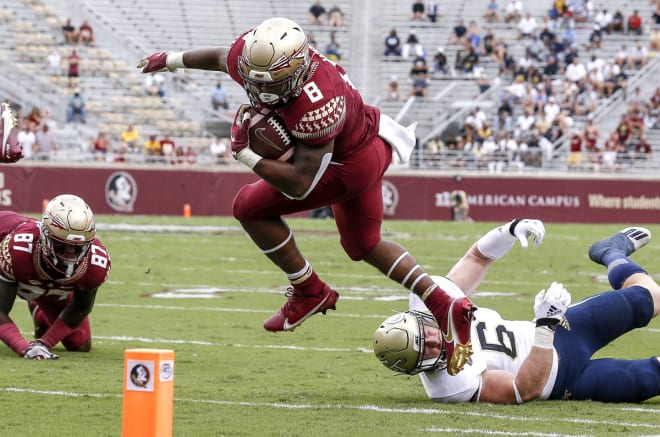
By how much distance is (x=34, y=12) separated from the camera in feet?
97.3

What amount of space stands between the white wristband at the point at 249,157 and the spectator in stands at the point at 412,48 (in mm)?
23798


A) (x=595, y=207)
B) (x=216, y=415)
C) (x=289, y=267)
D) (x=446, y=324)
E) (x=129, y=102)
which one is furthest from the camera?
(x=129, y=102)

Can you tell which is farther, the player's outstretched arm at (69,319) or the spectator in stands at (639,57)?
the spectator in stands at (639,57)

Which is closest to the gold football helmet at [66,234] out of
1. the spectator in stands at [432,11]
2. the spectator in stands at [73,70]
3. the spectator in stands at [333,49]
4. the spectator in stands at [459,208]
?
the spectator in stands at [459,208]

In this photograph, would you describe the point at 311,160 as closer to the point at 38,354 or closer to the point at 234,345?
the point at 38,354

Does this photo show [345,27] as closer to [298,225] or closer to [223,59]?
[298,225]

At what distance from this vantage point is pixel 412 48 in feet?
98.6

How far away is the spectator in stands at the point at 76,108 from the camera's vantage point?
26906 mm

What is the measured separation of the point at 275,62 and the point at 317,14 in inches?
979

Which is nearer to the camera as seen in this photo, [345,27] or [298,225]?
[298,225]

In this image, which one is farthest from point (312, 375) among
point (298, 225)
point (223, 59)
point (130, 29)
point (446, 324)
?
point (130, 29)

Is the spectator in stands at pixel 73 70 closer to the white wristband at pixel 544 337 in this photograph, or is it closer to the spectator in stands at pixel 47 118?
the spectator in stands at pixel 47 118

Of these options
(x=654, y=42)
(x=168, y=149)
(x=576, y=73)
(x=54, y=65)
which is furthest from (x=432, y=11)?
(x=54, y=65)

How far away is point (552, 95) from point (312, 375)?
21633mm
